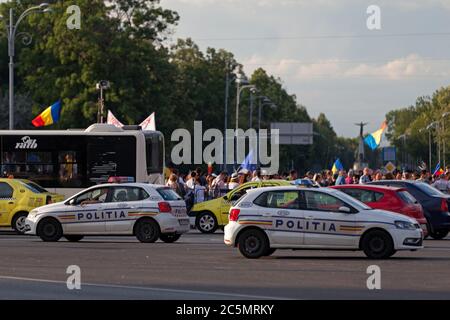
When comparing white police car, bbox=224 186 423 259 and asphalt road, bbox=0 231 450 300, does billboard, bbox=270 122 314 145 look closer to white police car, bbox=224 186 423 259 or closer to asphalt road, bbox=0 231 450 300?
asphalt road, bbox=0 231 450 300

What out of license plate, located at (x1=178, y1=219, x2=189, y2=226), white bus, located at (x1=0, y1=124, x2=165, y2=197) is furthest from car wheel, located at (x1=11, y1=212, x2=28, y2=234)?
white bus, located at (x1=0, y1=124, x2=165, y2=197)

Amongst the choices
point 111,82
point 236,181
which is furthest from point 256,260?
point 111,82

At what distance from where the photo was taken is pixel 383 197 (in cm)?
2656

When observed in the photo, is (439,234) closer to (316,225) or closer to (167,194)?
(167,194)

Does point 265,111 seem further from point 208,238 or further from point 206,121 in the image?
point 208,238

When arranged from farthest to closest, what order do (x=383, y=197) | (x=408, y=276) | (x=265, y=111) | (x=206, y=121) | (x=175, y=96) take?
(x=265, y=111)
(x=206, y=121)
(x=175, y=96)
(x=383, y=197)
(x=408, y=276)

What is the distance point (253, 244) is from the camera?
72.7 ft

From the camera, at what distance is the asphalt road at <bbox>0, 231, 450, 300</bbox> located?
1561cm

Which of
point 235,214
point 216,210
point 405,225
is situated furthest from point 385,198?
point 216,210

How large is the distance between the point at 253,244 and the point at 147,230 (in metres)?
5.91

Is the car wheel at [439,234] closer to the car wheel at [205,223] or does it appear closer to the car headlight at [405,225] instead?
the car wheel at [205,223]

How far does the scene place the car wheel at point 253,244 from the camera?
22.1m

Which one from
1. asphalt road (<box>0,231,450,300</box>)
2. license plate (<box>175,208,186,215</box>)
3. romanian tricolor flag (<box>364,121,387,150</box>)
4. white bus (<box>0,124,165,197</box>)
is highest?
romanian tricolor flag (<box>364,121,387,150</box>)
